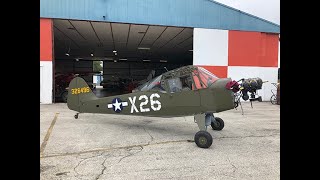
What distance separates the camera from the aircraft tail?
801 cm

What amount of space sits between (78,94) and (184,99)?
3826mm

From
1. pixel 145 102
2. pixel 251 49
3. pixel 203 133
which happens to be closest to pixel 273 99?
pixel 251 49

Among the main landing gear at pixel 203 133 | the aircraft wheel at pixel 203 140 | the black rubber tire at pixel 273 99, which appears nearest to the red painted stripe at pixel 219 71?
the black rubber tire at pixel 273 99

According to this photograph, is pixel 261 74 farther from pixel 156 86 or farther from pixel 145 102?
pixel 145 102

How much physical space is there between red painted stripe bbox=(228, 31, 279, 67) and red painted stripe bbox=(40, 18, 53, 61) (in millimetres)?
11783

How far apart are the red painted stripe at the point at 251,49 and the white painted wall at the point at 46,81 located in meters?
11.8

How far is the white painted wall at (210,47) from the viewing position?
53.2 ft
